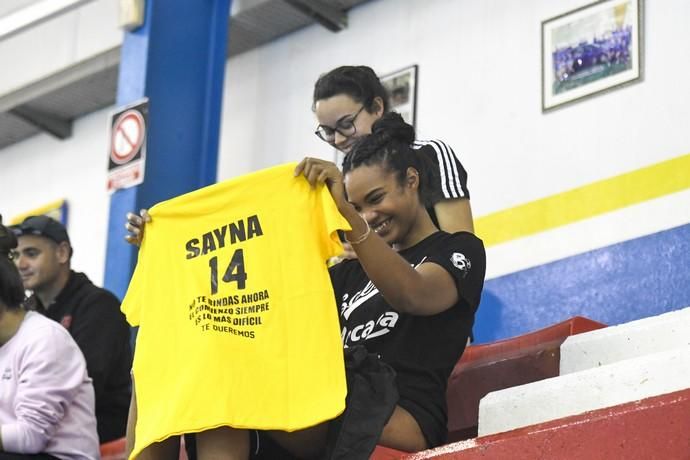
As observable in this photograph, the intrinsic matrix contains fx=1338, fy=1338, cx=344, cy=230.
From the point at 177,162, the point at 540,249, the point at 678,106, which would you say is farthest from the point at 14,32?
the point at 678,106

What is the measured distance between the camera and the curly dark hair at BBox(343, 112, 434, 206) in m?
2.49

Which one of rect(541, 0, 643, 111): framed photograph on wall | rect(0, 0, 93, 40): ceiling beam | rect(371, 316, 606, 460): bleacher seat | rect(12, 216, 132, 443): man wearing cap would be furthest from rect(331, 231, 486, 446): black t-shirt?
rect(0, 0, 93, 40): ceiling beam

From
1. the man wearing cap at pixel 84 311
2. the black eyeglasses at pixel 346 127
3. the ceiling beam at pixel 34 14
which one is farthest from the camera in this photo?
the ceiling beam at pixel 34 14

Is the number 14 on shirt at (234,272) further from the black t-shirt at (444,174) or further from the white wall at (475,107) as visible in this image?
the white wall at (475,107)

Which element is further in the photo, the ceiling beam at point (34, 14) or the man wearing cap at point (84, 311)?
the ceiling beam at point (34, 14)

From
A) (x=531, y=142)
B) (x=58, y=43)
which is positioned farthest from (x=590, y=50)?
(x=58, y=43)

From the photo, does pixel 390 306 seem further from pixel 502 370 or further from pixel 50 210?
pixel 50 210

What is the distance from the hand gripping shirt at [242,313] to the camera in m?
2.16

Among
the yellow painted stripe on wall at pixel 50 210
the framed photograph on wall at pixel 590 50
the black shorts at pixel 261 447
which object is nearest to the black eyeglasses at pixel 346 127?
the black shorts at pixel 261 447

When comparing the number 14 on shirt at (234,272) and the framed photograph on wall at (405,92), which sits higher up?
the framed photograph on wall at (405,92)

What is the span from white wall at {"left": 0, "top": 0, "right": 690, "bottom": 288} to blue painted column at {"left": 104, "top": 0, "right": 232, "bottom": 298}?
1.43ft

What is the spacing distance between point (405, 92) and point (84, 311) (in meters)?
2.11

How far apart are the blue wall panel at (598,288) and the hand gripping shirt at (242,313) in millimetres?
2127

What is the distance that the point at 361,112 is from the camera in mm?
3096
